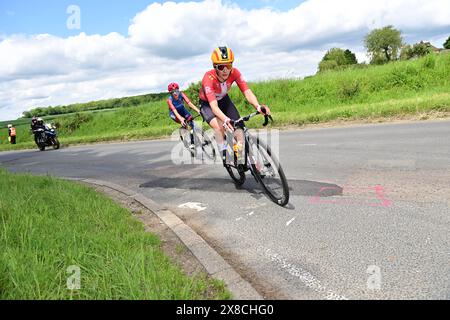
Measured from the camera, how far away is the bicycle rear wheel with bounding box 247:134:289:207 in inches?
201

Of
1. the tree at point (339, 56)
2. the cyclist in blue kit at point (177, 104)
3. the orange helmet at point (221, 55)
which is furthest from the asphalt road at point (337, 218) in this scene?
the tree at point (339, 56)

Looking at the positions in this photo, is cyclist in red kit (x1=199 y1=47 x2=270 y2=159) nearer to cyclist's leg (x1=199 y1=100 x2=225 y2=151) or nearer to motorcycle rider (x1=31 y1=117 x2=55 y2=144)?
cyclist's leg (x1=199 y1=100 x2=225 y2=151)

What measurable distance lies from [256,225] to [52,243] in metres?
2.35

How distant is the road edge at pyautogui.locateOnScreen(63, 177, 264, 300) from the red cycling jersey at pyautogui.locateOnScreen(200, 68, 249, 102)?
204 centimetres

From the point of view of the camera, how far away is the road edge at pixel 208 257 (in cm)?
284

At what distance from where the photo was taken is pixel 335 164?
7.18 m

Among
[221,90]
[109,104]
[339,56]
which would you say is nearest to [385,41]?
[339,56]

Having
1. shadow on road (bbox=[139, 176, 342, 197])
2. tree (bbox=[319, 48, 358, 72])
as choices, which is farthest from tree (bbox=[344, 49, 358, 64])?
shadow on road (bbox=[139, 176, 342, 197])

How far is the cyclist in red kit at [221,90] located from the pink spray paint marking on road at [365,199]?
150 centimetres

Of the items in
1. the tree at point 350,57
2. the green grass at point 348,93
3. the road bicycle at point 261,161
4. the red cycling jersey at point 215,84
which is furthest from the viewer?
the tree at point 350,57

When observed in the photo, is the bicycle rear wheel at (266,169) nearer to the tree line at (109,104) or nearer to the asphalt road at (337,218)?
the asphalt road at (337,218)

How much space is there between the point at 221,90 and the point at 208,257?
3.47 meters

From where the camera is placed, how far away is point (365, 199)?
4.88 metres
